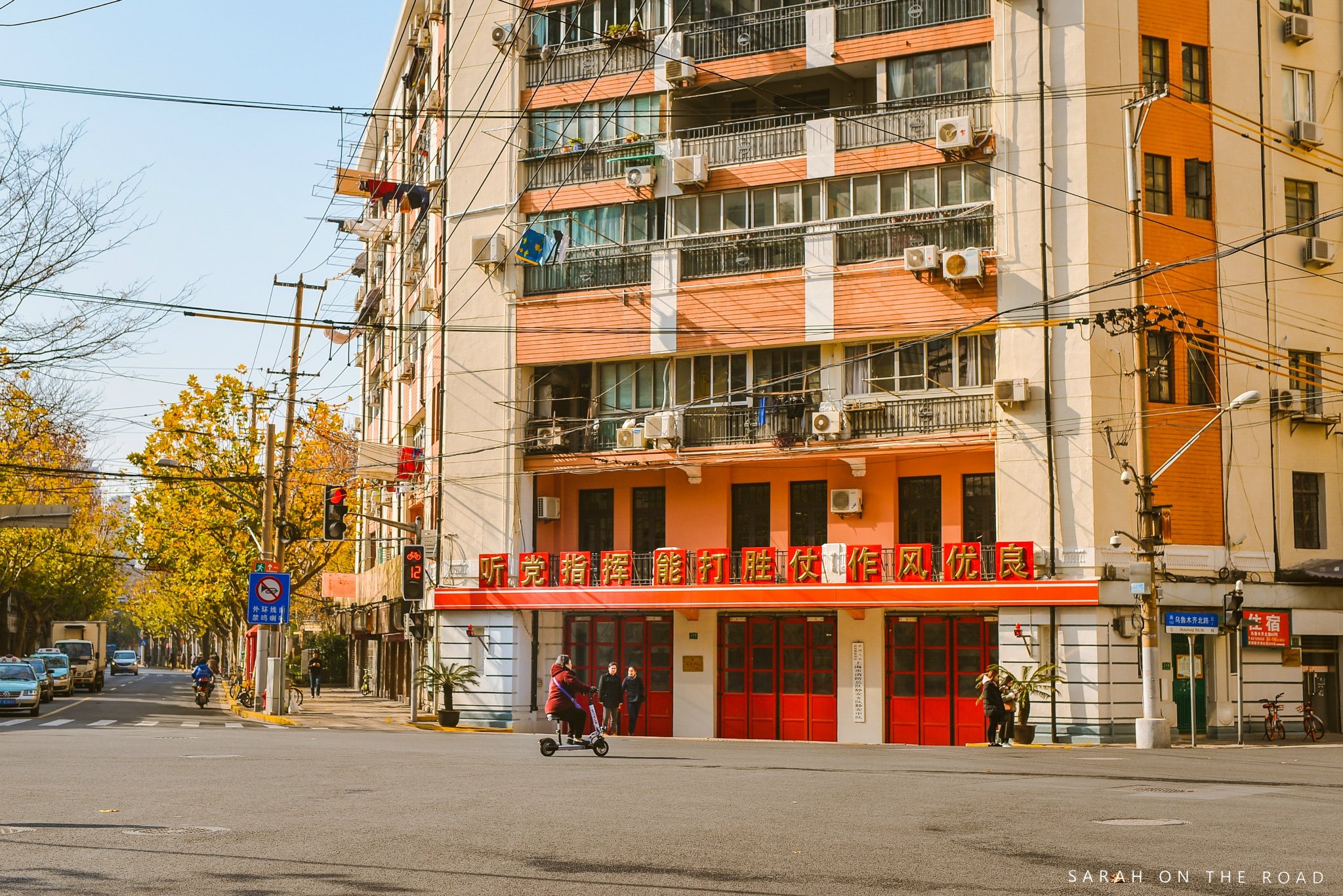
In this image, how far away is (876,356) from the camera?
32.9 m

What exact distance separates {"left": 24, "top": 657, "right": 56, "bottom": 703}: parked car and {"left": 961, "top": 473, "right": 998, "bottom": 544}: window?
90.5ft

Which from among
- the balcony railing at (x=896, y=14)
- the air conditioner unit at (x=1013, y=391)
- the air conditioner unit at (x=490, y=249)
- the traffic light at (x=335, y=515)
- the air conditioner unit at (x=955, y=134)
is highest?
the balcony railing at (x=896, y=14)

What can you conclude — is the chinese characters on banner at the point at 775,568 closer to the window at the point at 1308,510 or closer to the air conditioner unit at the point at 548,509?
the air conditioner unit at the point at 548,509

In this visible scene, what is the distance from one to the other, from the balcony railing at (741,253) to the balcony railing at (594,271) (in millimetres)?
1156

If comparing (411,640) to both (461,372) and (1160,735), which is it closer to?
(461,372)

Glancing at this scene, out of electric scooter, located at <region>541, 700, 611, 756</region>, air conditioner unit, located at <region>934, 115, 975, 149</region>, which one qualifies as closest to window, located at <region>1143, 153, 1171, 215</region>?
air conditioner unit, located at <region>934, 115, 975, 149</region>

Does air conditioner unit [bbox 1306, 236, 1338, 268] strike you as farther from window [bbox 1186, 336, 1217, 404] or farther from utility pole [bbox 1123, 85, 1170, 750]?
utility pole [bbox 1123, 85, 1170, 750]

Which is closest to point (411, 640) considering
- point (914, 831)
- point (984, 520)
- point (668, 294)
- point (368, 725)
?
point (368, 725)

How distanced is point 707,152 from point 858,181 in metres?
4.12

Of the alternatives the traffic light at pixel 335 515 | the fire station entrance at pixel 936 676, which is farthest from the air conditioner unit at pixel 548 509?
the fire station entrance at pixel 936 676

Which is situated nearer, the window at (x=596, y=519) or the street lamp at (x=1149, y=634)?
the street lamp at (x=1149, y=634)

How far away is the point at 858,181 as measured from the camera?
3478 centimetres

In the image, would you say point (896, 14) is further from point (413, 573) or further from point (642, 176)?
point (413, 573)

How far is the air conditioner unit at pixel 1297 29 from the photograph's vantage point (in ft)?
112
